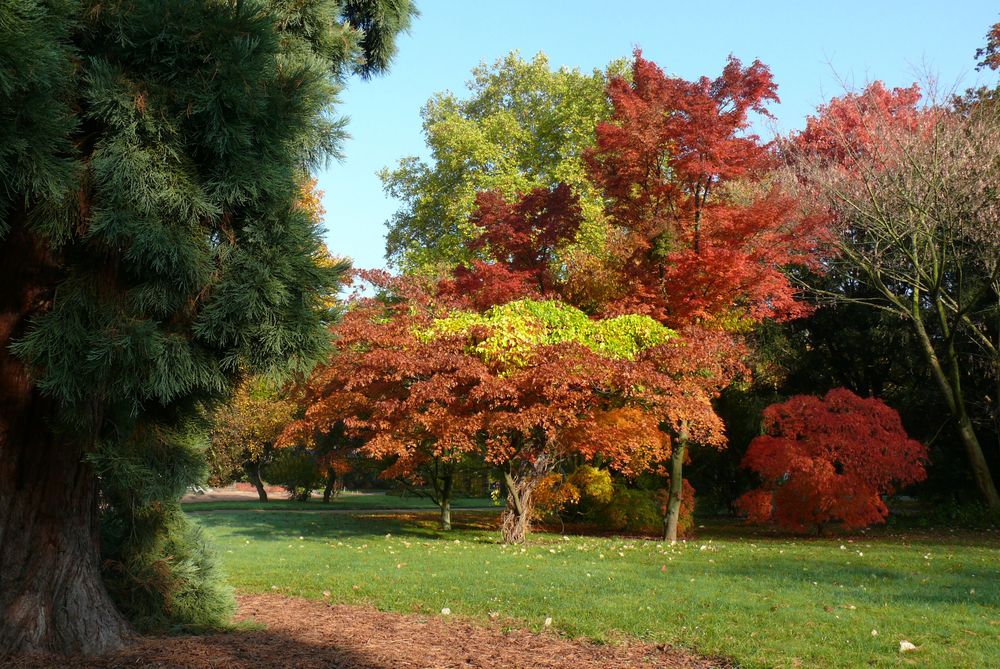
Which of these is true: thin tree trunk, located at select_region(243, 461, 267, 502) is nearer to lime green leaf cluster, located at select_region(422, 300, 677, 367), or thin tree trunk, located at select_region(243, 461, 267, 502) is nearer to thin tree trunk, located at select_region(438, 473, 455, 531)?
thin tree trunk, located at select_region(438, 473, 455, 531)

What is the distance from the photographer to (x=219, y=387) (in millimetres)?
4793

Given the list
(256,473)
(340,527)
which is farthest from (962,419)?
(256,473)

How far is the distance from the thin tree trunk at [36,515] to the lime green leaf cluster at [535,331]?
7.68m

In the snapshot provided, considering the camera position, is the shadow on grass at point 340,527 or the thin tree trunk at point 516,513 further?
the shadow on grass at point 340,527

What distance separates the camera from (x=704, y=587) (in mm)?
7918

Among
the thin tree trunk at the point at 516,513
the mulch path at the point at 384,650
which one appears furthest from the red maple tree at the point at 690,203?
the mulch path at the point at 384,650

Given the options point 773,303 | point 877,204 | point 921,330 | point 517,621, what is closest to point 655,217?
point 773,303

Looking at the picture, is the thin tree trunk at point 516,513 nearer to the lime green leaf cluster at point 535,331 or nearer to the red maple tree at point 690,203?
the lime green leaf cluster at point 535,331

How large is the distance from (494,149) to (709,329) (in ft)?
42.1

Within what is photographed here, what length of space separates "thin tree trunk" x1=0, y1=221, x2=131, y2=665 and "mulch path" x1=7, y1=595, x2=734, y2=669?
208 millimetres

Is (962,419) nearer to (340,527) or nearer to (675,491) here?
(675,491)

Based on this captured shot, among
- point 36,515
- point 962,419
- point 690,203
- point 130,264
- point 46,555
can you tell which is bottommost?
point 46,555

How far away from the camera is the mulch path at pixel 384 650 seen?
15.8 feet

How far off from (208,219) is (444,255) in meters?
21.3
